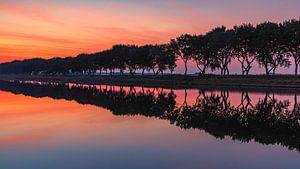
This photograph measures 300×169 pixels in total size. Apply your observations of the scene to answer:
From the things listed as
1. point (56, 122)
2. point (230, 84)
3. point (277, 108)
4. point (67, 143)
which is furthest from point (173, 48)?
point (67, 143)

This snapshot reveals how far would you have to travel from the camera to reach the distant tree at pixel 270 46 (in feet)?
318

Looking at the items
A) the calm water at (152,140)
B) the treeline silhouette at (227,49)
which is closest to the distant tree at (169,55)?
the treeline silhouette at (227,49)

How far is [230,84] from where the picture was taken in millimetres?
100562

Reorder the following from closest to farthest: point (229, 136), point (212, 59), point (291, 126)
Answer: point (229, 136)
point (291, 126)
point (212, 59)

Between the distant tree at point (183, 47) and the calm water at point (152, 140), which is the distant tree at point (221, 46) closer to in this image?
the distant tree at point (183, 47)

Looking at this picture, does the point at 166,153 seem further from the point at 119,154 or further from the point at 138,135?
the point at 138,135

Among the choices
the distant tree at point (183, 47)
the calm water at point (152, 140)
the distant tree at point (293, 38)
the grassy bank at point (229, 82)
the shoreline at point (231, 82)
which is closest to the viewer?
the calm water at point (152, 140)

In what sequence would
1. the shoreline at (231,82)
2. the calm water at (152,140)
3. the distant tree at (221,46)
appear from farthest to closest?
the distant tree at (221,46)
the shoreline at (231,82)
the calm water at (152,140)

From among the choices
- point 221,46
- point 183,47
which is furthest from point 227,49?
point 183,47

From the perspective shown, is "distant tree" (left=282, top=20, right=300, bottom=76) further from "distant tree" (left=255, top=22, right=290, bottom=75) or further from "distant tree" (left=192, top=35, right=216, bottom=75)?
"distant tree" (left=192, top=35, right=216, bottom=75)

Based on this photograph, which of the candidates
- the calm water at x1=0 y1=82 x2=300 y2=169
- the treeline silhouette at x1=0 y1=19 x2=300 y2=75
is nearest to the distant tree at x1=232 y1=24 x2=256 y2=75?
the treeline silhouette at x1=0 y1=19 x2=300 y2=75

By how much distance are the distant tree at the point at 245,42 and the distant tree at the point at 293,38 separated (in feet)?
29.3

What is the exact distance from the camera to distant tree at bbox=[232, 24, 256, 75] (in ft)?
340

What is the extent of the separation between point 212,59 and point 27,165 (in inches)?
4265
